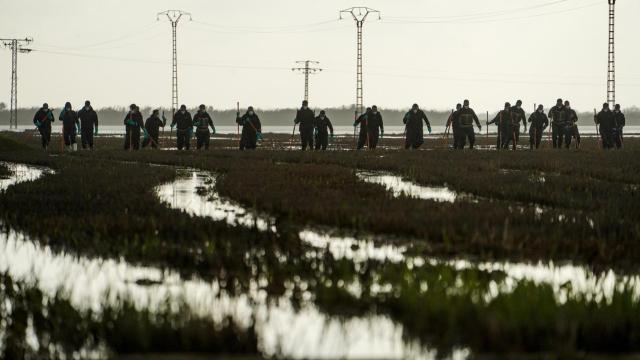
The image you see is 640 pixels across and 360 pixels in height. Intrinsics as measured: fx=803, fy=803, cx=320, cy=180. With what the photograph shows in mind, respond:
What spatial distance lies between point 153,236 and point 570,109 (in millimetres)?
26964

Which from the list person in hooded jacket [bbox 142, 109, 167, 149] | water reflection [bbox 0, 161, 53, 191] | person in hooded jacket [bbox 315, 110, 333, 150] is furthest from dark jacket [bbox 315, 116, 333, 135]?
water reflection [bbox 0, 161, 53, 191]

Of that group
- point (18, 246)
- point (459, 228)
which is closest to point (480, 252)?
point (459, 228)

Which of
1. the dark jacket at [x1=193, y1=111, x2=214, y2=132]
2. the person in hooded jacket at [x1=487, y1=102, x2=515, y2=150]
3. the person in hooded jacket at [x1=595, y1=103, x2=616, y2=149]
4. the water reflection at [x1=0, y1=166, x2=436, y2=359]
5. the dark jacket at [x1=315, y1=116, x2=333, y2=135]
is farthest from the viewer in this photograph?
the person in hooded jacket at [x1=487, y1=102, x2=515, y2=150]

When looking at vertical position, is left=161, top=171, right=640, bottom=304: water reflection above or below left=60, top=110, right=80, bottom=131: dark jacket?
below

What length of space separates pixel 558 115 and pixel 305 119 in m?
10.3

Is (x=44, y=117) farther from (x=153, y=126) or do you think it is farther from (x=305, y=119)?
(x=305, y=119)

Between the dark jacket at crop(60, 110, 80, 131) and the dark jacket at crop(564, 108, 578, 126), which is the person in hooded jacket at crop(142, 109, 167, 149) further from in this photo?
the dark jacket at crop(564, 108, 578, 126)

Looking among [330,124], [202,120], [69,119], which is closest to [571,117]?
[330,124]

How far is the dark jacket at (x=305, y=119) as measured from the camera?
31875 millimetres

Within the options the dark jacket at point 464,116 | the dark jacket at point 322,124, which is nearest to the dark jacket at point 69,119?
the dark jacket at point 322,124

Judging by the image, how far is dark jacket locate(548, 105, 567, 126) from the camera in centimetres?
3244

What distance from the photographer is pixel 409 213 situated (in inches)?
403

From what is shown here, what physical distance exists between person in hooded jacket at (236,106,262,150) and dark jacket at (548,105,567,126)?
1188cm

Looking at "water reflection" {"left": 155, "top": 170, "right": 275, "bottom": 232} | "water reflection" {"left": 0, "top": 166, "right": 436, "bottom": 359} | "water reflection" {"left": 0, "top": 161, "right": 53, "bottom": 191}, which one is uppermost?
"water reflection" {"left": 0, "top": 161, "right": 53, "bottom": 191}
